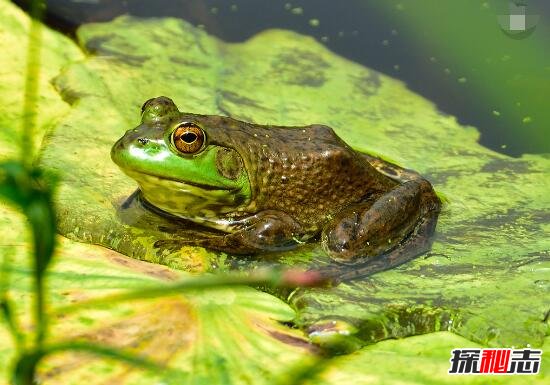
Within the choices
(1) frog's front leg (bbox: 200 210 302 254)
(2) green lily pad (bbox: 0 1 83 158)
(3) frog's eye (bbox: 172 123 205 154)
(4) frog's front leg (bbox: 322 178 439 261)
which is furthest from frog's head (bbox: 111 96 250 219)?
(2) green lily pad (bbox: 0 1 83 158)

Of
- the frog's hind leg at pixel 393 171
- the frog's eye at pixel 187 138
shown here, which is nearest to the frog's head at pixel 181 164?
the frog's eye at pixel 187 138

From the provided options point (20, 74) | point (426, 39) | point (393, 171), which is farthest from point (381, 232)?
point (426, 39)

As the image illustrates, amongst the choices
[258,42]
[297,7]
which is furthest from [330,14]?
[258,42]

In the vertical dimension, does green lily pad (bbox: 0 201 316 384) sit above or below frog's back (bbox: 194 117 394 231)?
below

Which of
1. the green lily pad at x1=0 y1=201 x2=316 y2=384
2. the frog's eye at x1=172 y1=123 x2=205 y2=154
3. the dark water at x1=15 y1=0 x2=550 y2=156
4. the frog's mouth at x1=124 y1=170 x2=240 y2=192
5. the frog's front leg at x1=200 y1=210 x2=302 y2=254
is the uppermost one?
the dark water at x1=15 y1=0 x2=550 y2=156

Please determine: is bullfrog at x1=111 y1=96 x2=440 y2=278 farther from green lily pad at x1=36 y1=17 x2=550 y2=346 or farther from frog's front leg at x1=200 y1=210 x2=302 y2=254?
green lily pad at x1=36 y1=17 x2=550 y2=346

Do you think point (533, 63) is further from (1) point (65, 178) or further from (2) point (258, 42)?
(1) point (65, 178)

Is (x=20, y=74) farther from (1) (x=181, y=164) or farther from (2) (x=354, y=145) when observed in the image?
(2) (x=354, y=145)
